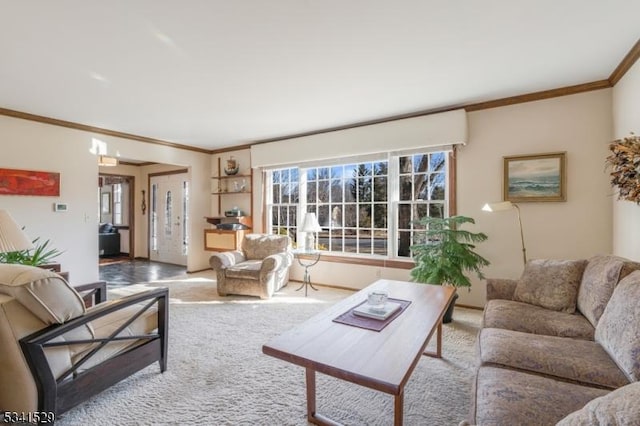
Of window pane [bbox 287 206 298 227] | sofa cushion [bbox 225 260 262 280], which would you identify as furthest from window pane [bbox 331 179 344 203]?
sofa cushion [bbox 225 260 262 280]

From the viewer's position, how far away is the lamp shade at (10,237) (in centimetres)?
191

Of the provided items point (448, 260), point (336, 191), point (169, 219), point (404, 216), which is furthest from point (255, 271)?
point (169, 219)

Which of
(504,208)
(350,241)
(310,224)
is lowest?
A: (350,241)

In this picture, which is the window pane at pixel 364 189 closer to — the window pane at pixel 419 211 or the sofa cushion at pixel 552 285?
the window pane at pixel 419 211

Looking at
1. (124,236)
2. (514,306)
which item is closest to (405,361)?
(514,306)

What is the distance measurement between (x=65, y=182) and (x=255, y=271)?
9.67ft

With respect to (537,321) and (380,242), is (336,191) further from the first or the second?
(537,321)

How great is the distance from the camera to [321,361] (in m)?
1.41

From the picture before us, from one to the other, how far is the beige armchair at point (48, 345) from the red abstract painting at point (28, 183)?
301cm

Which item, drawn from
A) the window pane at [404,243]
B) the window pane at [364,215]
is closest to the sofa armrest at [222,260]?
the window pane at [364,215]

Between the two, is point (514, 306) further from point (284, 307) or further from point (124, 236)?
point (124, 236)

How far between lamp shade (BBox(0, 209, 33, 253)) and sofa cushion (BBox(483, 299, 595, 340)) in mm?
3192

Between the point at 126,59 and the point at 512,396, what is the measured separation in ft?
11.0

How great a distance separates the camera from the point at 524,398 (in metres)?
1.18
